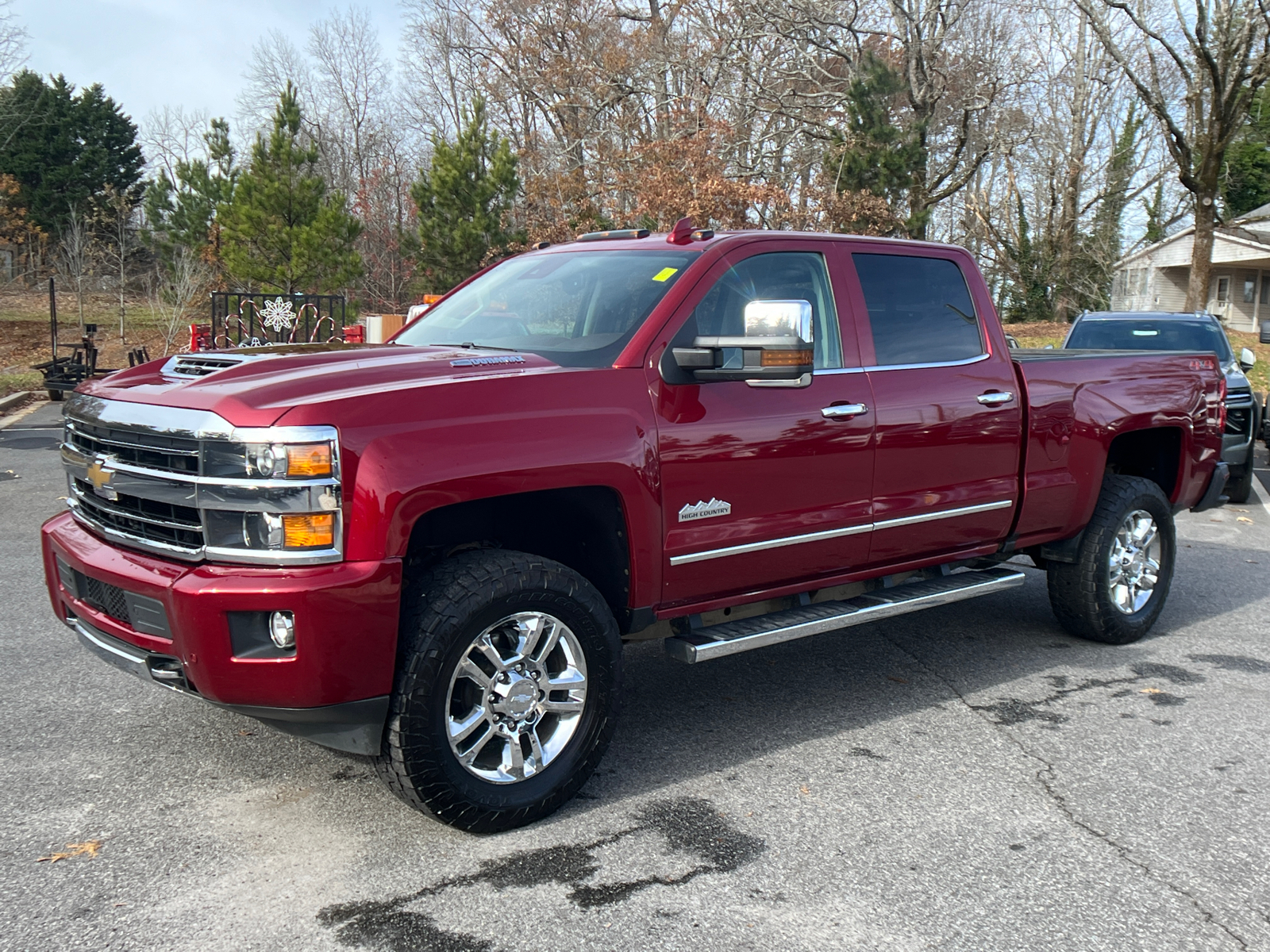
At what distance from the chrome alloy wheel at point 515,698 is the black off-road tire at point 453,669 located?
0.04m

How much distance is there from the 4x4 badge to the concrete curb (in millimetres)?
16159

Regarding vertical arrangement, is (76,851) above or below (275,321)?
below

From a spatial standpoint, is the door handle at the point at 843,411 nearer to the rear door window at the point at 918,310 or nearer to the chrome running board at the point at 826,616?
the rear door window at the point at 918,310

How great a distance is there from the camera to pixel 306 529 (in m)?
3.25

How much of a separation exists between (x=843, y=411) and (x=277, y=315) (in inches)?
698

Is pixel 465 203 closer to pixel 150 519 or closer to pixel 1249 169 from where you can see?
pixel 150 519

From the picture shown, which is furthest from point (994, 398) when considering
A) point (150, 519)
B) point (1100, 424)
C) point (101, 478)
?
point (101, 478)

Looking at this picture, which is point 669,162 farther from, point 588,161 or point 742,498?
point 742,498

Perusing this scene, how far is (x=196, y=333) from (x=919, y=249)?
15.9 meters

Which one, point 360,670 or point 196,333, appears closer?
point 360,670

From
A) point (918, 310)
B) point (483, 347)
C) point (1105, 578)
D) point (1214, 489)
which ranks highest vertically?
point (918, 310)

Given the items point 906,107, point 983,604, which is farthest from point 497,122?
point 983,604

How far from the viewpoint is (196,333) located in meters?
18.5

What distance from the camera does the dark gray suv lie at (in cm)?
1032
